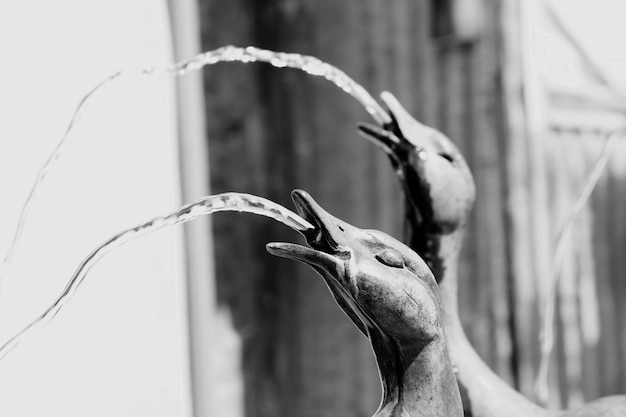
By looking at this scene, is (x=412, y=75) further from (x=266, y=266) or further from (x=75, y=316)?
(x=75, y=316)

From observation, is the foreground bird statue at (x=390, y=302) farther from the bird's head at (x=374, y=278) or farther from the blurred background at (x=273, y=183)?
the blurred background at (x=273, y=183)

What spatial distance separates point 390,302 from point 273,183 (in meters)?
2.41

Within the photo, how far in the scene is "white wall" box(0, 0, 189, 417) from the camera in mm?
1174

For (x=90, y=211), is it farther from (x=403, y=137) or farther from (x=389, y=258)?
(x=389, y=258)

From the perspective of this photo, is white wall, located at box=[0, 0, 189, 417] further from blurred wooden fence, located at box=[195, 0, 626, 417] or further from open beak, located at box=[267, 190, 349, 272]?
blurred wooden fence, located at box=[195, 0, 626, 417]

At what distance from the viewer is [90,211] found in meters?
1.33

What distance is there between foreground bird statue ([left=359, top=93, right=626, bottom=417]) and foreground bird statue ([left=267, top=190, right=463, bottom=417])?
14 cm

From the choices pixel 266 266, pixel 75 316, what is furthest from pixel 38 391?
pixel 266 266

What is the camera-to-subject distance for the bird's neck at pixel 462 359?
79 cm

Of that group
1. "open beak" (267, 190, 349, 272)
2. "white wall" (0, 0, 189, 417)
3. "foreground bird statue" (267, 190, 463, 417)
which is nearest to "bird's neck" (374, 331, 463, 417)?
"foreground bird statue" (267, 190, 463, 417)

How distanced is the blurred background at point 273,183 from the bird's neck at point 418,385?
72 centimetres

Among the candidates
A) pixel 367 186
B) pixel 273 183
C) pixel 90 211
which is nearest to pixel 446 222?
pixel 90 211

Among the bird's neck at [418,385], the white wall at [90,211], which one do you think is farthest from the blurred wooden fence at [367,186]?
the bird's neck at [418,385]

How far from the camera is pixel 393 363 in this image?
65cm
